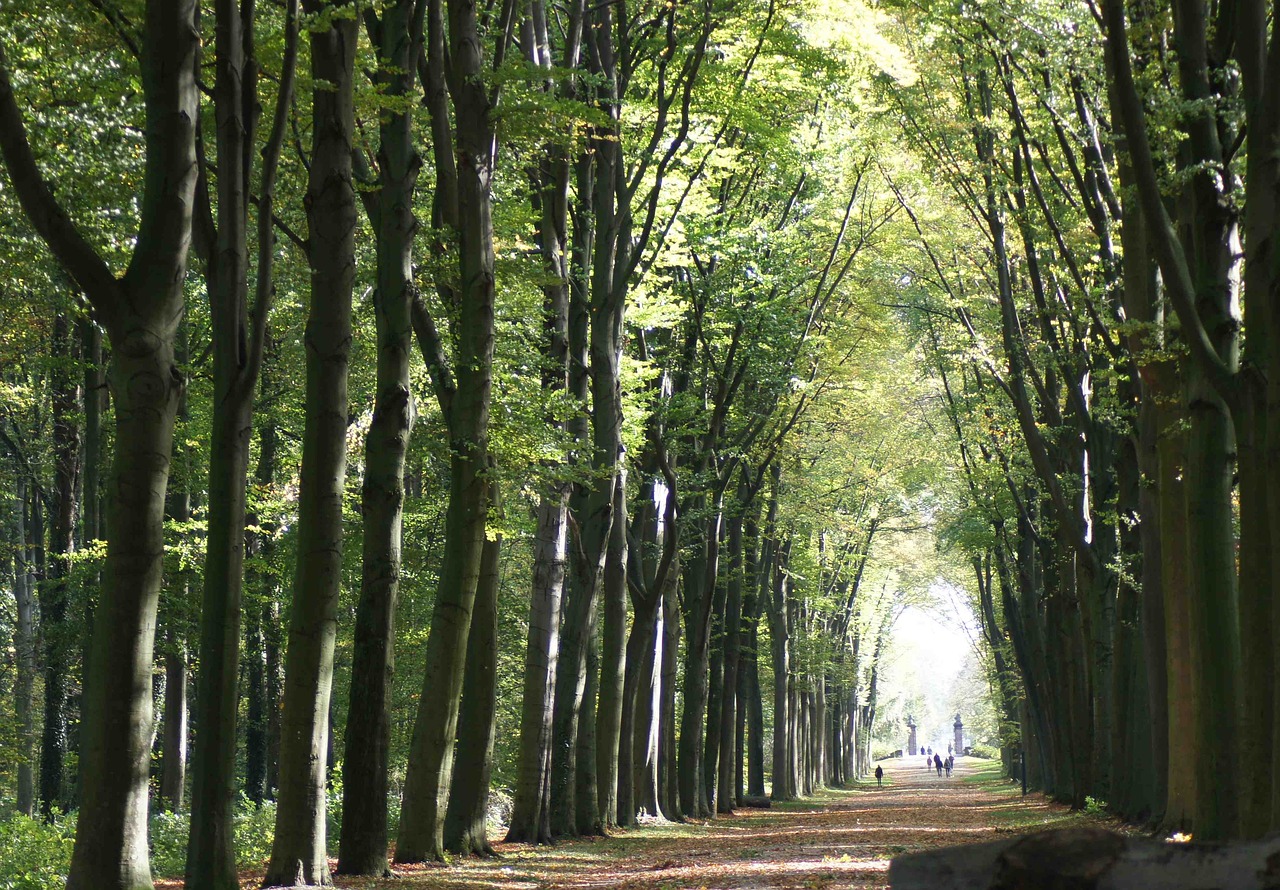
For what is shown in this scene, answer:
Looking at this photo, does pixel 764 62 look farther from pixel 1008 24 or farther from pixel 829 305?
pixel 829 305

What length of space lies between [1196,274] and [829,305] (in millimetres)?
17762

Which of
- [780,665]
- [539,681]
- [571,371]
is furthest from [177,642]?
[780,665]

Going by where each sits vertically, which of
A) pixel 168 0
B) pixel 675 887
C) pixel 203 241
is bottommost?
pixel 675 887

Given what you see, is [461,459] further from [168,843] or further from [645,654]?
[645,654]

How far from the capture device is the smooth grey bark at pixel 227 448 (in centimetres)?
800

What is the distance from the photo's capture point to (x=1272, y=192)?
845 cm

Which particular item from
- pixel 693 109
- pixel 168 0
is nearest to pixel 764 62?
pixel 693 109

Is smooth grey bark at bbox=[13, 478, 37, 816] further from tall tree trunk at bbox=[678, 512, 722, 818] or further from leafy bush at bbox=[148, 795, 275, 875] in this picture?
tall tree trunk at bbox=[678, 512, 722, 818]

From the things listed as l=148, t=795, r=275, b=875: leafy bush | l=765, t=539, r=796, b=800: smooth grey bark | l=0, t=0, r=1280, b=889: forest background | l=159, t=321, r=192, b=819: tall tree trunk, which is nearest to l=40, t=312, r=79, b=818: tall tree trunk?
l=0, t=0, r=1280, b=889: forest background

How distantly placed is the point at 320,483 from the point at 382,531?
4.29 ft

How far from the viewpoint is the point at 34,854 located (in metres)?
13.7

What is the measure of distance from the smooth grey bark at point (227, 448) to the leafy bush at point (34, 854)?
8.65 ft

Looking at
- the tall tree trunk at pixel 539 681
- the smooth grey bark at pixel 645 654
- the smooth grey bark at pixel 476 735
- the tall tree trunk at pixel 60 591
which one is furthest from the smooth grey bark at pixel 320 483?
the tall tree trunk at pixel 60 591

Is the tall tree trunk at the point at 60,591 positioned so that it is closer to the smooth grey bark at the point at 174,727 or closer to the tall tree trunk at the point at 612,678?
the smooth grey bark at the point at 174,727
